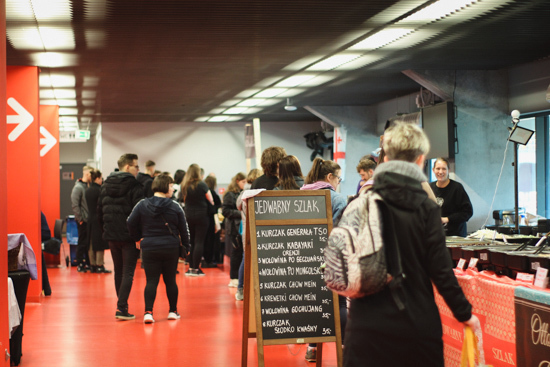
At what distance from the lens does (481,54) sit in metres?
9.27

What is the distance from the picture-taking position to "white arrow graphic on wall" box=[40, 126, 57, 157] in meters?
12.0

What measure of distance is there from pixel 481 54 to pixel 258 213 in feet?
19.9

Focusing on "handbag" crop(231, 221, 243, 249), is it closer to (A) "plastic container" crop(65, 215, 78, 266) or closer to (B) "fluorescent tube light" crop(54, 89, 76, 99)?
(A) "plastic container" crop(65, 215, 78, 266)

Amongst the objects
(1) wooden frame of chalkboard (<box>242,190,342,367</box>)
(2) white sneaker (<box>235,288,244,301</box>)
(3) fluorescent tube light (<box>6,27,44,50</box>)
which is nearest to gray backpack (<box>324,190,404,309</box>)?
(1) wooden frame of chalkboard (<box>242,190,342,367</box>)

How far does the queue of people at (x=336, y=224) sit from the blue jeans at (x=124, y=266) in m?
Answer: 0.01

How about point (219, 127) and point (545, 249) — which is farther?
point (219, 127)

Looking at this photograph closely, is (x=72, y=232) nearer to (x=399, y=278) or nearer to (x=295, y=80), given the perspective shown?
(x=295, y=80)

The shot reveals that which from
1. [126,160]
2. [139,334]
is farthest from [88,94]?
[139,334]

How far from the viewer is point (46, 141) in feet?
39.7

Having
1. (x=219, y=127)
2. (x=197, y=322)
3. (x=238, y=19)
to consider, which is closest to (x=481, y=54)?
(x=238, y=19)

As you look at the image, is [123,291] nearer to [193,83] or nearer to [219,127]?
[193,83]

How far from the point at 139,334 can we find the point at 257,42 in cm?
374

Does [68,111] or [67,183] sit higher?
[68,111]

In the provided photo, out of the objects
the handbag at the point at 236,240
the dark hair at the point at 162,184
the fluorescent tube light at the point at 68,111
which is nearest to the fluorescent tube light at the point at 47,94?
the fluorescent tube light at the point at 68,111
